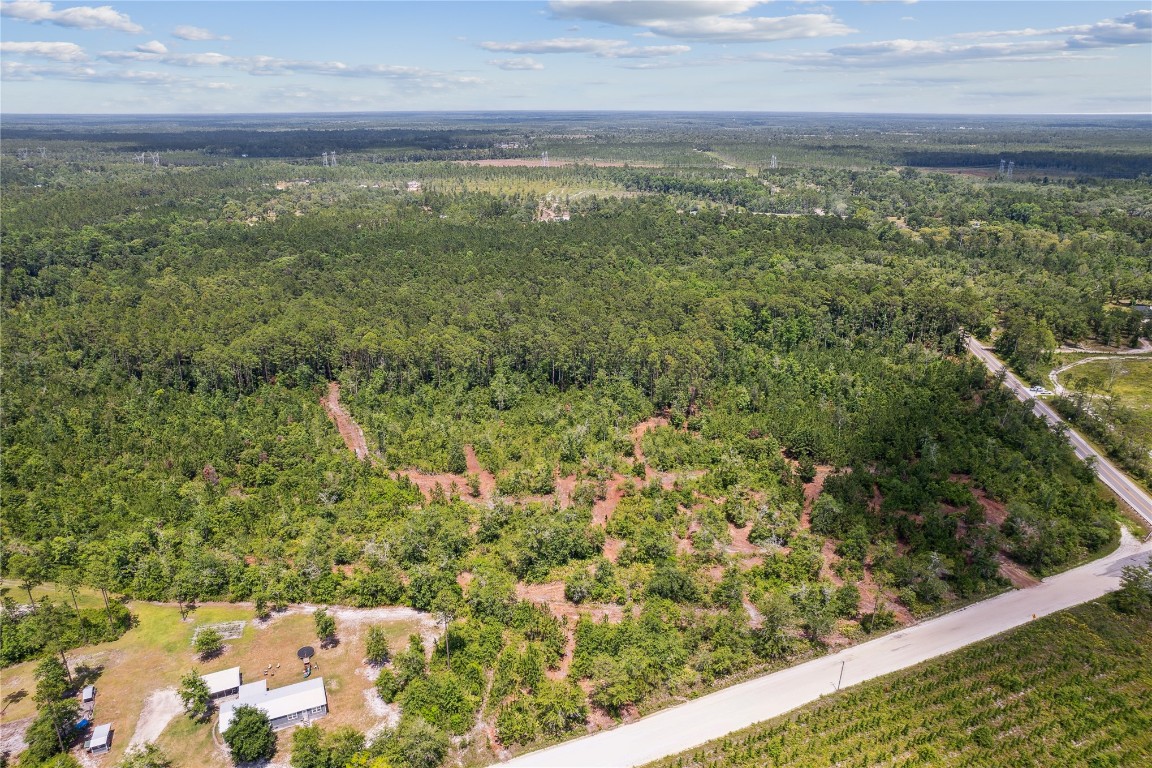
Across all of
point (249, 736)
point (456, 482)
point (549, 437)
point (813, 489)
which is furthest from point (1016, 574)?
point (249, 736)

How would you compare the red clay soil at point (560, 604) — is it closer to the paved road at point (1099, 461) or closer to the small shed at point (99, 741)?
the small shed at point (99, 741)

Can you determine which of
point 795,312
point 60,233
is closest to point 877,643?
point 795,312

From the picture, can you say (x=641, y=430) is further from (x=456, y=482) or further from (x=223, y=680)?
(x=223, y=680)

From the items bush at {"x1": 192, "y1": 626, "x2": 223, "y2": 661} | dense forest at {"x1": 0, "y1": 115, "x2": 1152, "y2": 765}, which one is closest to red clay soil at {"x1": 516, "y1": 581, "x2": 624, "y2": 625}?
dense forest at {"x1": 0, "y1": 115, "x2": 1152, "y2": 765}

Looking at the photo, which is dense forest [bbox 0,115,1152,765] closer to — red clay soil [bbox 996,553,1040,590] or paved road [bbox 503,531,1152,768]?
red clay soil [bbox 996,553,1040,590]

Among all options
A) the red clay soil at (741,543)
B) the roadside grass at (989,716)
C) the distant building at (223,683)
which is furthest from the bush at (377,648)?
the red clay soil at (741,543)

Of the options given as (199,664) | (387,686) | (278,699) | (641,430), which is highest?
(641,430)
